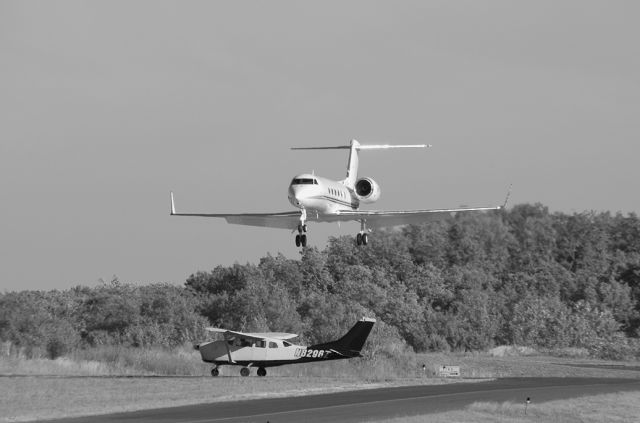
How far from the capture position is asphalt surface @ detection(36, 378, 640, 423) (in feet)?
113

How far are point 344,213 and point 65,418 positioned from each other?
1861cm

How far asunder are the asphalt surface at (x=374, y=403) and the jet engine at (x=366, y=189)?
10074 mm

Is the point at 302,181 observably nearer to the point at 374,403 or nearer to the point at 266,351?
the point at 266,351

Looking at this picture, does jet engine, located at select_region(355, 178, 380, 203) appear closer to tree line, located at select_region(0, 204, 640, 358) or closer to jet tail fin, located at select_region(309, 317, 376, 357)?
jet tail fin, located at select_region(309, 317, 376, 357)

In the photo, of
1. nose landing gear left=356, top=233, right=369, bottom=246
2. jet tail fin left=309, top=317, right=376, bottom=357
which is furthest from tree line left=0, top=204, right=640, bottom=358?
nose landing gear left=356, top=233, right=369, bottom=246

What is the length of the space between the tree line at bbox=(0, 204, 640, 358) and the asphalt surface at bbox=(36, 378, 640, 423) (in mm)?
16474

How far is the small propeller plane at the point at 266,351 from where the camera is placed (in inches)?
2104

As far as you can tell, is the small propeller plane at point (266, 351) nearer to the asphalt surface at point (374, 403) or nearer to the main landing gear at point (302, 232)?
the asphalt surface at point (374, 403)

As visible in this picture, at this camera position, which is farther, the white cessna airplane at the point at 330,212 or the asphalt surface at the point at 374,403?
the white cessna airplane at the point at 330,212

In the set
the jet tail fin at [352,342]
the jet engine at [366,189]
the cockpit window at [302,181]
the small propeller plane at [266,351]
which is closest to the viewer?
the cockpit window at [302,181]

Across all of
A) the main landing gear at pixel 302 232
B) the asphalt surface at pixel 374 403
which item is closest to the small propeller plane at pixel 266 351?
the asphalt surface at pixel 374 403

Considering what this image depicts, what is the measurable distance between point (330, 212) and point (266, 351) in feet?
29.3

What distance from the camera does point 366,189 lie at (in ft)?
179

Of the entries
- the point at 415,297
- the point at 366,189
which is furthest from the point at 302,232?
the point at 415,297
